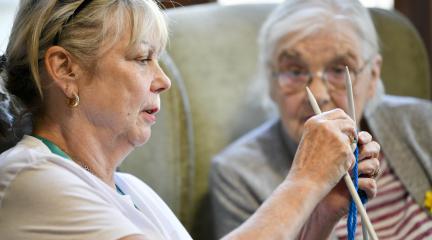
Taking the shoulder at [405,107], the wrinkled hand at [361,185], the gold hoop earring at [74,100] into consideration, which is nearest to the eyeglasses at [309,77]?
the shoulder at [405,107]

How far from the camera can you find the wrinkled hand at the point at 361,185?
52.4 inches

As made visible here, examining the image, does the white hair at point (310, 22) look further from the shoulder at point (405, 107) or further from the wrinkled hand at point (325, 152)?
the wrinkled hand at point (325, 152)

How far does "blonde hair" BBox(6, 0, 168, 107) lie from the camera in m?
1.23

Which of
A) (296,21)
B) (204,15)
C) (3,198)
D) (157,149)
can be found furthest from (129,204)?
(204,15)

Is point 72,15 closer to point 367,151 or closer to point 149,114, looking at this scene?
point 149,114

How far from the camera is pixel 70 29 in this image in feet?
4.03

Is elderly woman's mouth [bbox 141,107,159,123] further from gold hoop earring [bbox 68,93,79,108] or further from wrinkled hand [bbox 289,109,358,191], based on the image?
wrinkled hand [bbox 289,109,358,191]

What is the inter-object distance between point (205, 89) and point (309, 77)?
1.14 feet

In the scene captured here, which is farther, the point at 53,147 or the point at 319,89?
the point at 319,89

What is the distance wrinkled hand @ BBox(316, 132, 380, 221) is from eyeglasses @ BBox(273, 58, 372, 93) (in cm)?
51

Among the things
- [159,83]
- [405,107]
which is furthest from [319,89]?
[159,83]

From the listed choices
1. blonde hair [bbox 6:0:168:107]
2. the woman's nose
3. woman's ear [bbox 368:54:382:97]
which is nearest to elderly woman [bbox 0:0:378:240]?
blonde hair [bbox 6:0:168:107]

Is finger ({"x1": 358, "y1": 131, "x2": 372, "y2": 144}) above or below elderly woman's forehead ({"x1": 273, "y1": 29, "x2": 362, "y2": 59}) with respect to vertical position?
above

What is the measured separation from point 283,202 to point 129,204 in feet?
0.79
